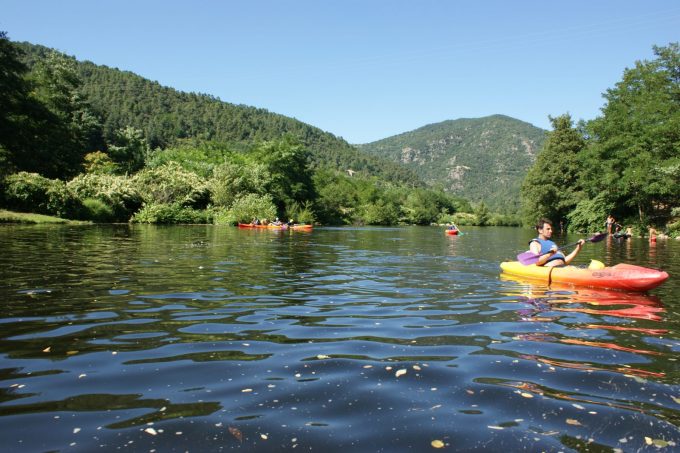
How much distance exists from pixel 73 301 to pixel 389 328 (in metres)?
5.28

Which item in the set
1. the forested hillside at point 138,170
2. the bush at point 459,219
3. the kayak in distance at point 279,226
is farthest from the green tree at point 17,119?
the bush at point 459,219

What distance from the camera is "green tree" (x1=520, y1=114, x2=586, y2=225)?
5834 centimetres

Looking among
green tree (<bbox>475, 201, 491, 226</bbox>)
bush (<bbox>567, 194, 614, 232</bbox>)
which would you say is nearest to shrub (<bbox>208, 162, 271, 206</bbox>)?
bush (<bbox>567, 194, 614, 232</bbox>)

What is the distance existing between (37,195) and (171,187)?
14.7 meters

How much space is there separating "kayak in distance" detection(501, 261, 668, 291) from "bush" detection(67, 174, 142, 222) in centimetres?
3970

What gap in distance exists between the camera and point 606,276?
10.2 meters

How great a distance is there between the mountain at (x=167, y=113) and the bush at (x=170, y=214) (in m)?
61.6

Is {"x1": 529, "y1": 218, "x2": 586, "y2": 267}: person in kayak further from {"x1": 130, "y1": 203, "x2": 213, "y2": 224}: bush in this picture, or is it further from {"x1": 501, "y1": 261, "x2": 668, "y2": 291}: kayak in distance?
{"x1": 130, "y1": 203, "x2": 213, "y2": 224}: bush

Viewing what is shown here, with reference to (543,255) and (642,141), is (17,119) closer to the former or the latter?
(543,255)

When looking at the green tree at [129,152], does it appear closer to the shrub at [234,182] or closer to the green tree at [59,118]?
the green tree at [59,118]

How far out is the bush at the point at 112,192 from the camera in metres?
43.1

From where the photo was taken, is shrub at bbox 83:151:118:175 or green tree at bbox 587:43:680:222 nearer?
green tree at bbox 587:43:680:222

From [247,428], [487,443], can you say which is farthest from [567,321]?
[247,428]

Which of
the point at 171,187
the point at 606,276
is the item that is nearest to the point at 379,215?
the point at 171,187
